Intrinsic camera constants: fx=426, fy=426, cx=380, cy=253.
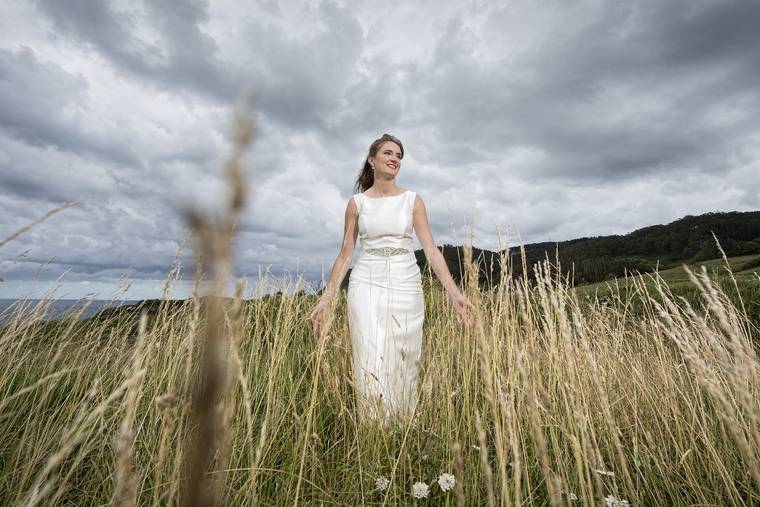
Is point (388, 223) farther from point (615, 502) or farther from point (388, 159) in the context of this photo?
point (615, 502)

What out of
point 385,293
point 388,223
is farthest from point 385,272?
point 388,223

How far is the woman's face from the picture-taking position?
4.39 m

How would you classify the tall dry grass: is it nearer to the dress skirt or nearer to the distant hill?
the dress skirt

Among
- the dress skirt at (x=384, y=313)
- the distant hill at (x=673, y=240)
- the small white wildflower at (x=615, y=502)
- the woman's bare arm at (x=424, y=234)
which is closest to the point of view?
the small white wildflower at (x=615, y=502)

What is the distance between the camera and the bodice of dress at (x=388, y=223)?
4.11 m

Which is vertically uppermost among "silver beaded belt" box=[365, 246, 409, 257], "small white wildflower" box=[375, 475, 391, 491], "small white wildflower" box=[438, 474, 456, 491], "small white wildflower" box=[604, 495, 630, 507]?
"silver beaded belt" box=[365, 246, 409, 257]

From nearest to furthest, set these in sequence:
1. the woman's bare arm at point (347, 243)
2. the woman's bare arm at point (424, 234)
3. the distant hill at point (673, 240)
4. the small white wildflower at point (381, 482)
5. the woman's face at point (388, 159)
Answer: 1. the small white wildflower at point (381, 482)
2. the woman's bare arm at point (424, 234)
3. the woman's bare arm at point (347, 243)
4. the woman's face at point (388, 159)
5. the distant hill at point (673, 240)

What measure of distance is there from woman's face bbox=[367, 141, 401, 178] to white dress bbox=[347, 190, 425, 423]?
301 mm

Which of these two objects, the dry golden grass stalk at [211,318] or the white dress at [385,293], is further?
the white dress at [385,293]

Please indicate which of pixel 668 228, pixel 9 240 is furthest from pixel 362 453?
pixel 668 228

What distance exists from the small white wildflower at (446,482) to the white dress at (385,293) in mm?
1447

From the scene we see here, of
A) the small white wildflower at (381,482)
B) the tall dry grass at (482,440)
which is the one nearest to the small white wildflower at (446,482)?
the tall dry grass at (482,440)

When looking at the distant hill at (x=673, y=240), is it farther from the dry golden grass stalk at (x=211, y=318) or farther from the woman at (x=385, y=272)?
the dry golden grass stalk at (x=211, y=318)

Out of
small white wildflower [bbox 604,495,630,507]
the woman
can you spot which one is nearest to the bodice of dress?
the woman
